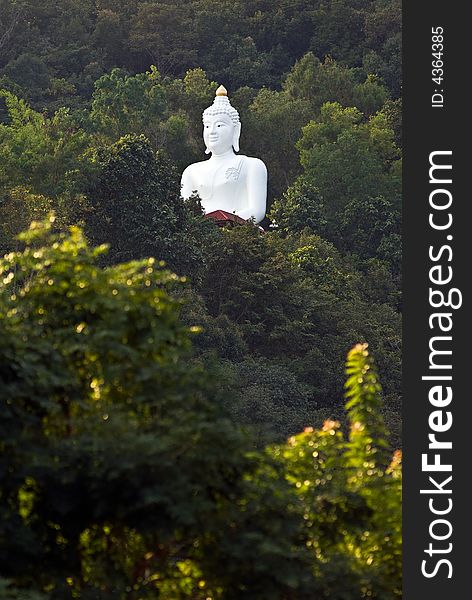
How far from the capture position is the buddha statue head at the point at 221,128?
35.6 m

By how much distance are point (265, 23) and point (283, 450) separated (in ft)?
142

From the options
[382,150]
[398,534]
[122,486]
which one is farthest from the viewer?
[382,150]

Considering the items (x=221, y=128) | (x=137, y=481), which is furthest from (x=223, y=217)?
(x=137, y=481)

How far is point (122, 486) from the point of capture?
835cm

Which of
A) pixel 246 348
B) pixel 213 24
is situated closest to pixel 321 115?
pixel 213 24

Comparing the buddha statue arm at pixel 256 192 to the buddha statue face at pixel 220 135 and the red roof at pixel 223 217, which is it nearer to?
the red roof at pixel 223 217

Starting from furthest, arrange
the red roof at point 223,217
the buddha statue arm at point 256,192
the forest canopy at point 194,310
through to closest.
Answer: the buddha statue arm at point 256,192 → the red roof at point 223,217 → the forest canopy at point 194,310

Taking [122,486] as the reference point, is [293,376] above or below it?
above

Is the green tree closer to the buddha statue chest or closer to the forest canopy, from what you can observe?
the forest canopy

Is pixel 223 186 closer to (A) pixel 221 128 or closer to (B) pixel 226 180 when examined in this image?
(B) pixel 226 180

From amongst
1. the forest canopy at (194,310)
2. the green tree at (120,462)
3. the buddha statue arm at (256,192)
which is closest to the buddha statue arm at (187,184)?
the buddha statue arm at (256,192)

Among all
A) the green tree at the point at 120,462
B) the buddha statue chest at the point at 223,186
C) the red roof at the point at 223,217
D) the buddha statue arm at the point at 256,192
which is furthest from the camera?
the buddha statue chest at the point at 223,186

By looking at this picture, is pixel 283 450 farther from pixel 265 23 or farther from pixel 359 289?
pixel 265 23

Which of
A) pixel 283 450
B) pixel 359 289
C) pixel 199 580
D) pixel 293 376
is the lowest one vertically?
pixel 199 580
